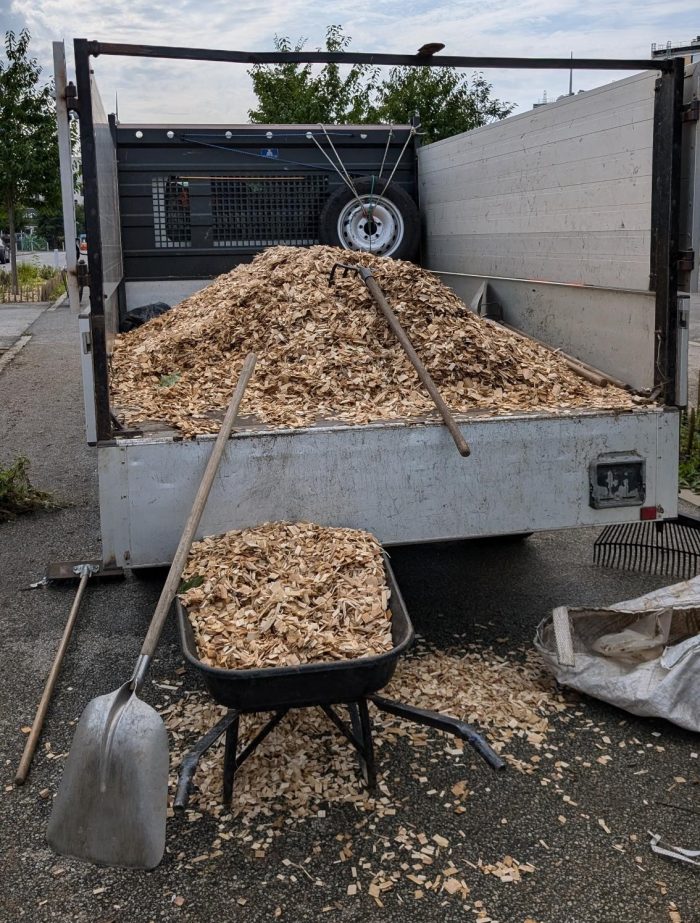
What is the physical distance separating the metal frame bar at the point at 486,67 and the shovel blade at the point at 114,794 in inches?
51.5

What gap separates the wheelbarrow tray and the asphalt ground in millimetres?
404

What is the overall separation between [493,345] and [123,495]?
1.98 meters

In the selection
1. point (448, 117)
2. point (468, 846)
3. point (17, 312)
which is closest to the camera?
point (468, 846)

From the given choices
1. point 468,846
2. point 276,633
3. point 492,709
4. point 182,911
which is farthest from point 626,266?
point 182,911

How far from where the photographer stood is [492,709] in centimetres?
375

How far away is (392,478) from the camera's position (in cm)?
390

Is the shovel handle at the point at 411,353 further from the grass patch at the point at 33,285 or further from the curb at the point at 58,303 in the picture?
the grass patch at the point at 33,285

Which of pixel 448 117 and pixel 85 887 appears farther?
pixel 448 117

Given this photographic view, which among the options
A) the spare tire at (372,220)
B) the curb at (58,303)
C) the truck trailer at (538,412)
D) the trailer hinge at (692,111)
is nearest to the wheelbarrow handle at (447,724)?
the truck trailer at (538,412)

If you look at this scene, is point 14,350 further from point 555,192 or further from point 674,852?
point 674,852

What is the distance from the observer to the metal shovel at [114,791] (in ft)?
8.95

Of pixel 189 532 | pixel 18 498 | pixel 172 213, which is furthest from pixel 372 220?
pixel 189 532

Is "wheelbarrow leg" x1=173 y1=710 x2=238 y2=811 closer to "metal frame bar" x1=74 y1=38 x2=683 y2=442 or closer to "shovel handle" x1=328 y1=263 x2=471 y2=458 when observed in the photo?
"metal frame bar" x1=74 y1=38 x2=683 y2=442

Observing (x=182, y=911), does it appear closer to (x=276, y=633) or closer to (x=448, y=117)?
(x=276, y=633)
